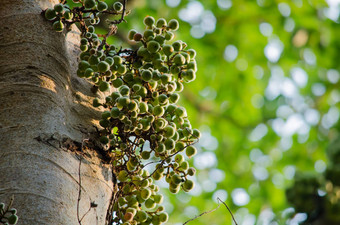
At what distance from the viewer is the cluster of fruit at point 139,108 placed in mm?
1401

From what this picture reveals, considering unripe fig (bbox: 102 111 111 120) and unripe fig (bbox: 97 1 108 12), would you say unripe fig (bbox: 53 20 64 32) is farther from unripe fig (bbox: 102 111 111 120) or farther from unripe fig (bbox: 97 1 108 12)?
unripe fig (bbox: 102 111 111 120)

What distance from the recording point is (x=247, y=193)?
204 inches

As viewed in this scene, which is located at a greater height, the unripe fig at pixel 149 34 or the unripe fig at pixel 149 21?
the unripe fig at pixel 149 21

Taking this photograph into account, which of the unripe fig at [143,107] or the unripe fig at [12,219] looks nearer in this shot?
the unripe fig at [12,219]

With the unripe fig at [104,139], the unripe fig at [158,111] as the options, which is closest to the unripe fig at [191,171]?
the unripe fig at [158,111]

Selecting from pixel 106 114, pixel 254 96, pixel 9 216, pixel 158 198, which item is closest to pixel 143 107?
pixel 106 114

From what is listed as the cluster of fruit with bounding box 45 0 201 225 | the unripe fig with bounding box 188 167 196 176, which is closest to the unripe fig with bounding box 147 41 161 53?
the cluster of fruit with bounding box 45 0 201 225

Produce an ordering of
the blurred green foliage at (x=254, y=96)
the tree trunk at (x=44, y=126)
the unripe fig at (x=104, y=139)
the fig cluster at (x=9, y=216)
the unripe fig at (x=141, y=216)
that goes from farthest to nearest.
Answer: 1. the blurred green foliage at (x=254, y=96)
2. the unripe fig at (x=141, y=216)
3. the unripe fig at (x=104, y=139)
4. the tree trunk at (x=44, y=126)
5. the fig cluster at (x=9, y=216)

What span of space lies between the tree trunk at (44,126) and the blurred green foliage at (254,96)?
2.27m

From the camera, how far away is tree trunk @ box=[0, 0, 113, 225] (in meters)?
1.08

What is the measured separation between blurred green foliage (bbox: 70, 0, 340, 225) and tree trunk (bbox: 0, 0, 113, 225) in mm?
2270

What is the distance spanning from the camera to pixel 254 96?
16.8 ft

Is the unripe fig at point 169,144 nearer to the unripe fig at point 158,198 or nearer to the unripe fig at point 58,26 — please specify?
the unripe fig at point 158,198

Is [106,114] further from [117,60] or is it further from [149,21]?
[149,21]
